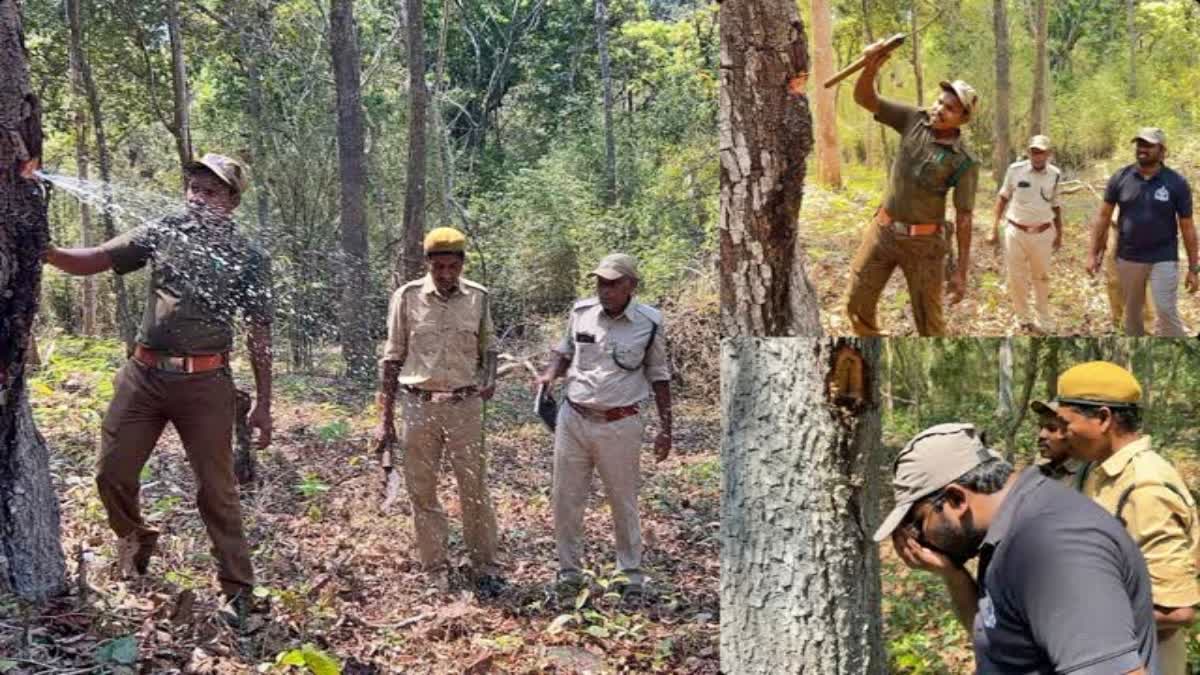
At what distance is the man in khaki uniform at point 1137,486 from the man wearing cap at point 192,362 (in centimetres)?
322

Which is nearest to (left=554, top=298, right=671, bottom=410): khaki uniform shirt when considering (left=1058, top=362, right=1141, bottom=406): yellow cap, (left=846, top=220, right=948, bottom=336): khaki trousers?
(left=1058, top=362, right=1141, bottom=406): yellow cap

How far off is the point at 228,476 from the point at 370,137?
44.4ft

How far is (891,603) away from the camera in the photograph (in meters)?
2.81

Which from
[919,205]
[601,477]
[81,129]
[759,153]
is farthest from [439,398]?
[81,129]

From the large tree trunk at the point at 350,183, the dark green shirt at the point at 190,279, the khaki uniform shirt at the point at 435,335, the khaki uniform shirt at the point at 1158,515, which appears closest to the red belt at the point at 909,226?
the khaki uniform shirt at the point at 1158,515

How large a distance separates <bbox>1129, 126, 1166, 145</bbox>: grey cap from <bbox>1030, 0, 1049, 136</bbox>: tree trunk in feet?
0.72

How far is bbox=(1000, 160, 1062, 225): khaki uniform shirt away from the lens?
87.6 inches

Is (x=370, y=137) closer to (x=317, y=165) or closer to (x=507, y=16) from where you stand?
(x=317, y=165)

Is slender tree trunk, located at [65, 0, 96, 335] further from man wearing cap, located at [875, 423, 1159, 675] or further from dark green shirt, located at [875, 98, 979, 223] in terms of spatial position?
man wearing cap, located at [875, 423, 1159, 675]

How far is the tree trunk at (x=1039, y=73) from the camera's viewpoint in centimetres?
220

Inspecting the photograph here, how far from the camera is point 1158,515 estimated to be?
2635mm

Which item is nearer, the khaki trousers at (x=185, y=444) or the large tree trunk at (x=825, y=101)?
the large tree trunk at (x=825, y=101)

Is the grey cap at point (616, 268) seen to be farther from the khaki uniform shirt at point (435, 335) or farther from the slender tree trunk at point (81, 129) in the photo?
the slender tree trunk at point (81, 129)

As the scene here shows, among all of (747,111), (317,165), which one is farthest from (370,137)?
(747,111)
